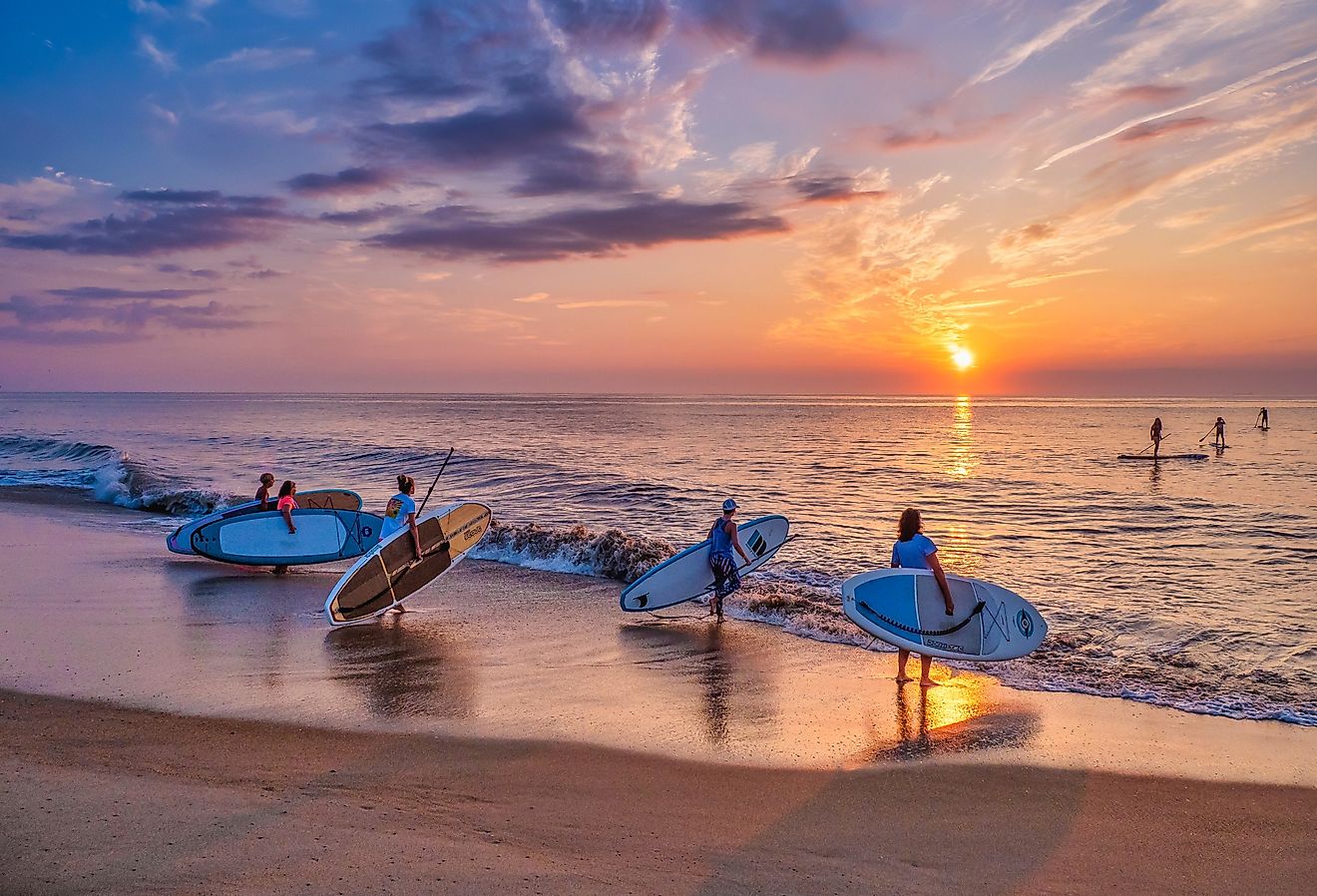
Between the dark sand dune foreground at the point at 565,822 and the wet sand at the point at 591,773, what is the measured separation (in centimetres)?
2

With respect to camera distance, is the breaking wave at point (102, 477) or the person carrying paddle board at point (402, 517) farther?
the breaking wave at point (102, 477)

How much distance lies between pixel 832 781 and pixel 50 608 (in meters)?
10.1

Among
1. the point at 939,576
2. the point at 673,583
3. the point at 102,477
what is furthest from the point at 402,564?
the point at 102,477

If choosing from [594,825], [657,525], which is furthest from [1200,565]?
[594,825]

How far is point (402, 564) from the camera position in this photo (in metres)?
11.6

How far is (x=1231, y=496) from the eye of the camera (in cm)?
2375

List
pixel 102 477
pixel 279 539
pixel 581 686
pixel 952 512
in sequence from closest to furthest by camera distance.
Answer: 1. pixel 581 686
2. pixel 279 539
3. pixel 952 512
4. pixel 102 477

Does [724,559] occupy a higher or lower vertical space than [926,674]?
higher

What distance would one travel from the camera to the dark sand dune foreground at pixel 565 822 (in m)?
4.54

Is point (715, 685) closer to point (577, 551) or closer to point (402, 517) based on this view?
point (402, 517)

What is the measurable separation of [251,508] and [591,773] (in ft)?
36.5

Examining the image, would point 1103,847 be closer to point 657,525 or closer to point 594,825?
point 594,825

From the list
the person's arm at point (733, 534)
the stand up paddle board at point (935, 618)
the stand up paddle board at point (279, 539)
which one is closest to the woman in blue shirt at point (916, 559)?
the stand up paddle board at point (935, 618)

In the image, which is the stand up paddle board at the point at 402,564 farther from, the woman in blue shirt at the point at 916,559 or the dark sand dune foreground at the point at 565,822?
the woman in blue shirt at the point at 916,559
